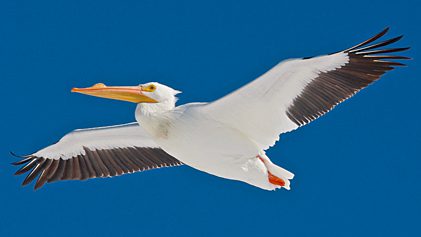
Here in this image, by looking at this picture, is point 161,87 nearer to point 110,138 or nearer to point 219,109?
point 219,109

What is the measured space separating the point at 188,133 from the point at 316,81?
5.77 feet

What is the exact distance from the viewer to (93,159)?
12711mm

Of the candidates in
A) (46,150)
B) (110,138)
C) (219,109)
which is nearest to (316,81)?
(219,109)

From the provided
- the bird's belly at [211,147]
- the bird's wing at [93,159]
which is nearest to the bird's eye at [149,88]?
the bird's belly at [211,147]

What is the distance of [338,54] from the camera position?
11.0 m

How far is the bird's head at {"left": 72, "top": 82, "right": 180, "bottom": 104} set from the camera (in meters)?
11.1

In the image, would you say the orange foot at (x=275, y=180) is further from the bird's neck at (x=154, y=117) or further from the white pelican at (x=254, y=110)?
the bird's neck at (x=154, y=117)

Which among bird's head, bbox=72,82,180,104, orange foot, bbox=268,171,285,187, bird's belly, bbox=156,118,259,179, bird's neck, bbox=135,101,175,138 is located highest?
bird's head, bbox=72,82,180,104

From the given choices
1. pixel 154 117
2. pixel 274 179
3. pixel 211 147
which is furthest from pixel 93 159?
pixel 274 179

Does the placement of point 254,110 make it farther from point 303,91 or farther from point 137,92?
point 137,92

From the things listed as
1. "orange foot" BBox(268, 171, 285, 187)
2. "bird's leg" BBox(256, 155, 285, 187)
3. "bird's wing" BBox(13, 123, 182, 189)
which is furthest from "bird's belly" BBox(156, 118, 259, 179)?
"bird's wing" BBox(13, 123, 182, 189)

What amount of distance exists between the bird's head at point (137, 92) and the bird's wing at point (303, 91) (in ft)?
2.11

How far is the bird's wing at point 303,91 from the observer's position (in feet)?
35.6

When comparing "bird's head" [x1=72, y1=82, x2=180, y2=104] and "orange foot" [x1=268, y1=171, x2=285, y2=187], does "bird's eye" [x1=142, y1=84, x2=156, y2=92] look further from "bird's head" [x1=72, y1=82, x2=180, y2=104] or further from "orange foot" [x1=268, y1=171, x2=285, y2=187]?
"orange foot" [x1=268, y1=171, x2=285, y2=187]
